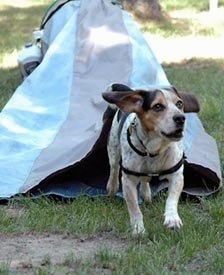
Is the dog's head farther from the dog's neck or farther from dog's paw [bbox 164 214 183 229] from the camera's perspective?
dog's paw [bbox 164 214 183 229]

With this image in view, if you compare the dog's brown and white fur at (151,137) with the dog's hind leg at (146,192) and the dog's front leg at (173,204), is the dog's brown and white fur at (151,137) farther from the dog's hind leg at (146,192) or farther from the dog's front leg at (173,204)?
the dog's hind leg at (146,192)

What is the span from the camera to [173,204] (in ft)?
19.2

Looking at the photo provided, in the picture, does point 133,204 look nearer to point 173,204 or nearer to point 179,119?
point 173,204

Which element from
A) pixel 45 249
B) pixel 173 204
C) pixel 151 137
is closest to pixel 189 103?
pixel 151 137

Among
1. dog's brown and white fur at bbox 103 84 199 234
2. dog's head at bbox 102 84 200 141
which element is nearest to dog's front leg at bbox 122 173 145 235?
dog's brown and white fur at bbox 103 84 199 234

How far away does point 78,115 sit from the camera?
26.6 feet

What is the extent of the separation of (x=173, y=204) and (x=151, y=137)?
1.54ft

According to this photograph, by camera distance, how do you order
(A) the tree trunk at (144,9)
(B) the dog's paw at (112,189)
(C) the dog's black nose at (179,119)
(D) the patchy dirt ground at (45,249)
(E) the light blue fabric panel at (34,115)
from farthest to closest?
1. (A) the tree trunk at (144,9)
2. (E) the light blue fabric panel at (34,115)
3. (B) the dog's paw at (112,189)
4. (C) the dog's black nose at (179,119)
5. (D) the patchy dirt ground at (45,249)

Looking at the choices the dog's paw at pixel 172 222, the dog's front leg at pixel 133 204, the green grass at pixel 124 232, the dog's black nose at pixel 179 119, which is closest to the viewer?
the green grass at pixel 124 232

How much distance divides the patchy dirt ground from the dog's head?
0.79m

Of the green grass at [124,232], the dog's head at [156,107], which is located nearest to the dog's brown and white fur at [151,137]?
the dog's head at [156,107]

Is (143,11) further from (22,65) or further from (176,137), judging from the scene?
(176,137)

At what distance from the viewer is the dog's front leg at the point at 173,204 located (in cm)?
571

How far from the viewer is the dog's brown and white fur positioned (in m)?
5.60
